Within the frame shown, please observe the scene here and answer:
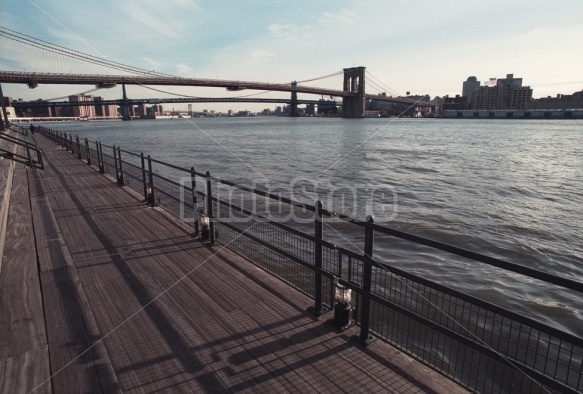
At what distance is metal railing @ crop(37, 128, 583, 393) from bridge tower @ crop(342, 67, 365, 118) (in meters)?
127

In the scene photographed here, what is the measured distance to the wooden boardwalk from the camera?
3.08 meters

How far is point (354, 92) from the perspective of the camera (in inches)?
5251

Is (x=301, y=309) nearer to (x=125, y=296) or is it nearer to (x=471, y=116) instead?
(x=125, y=296)

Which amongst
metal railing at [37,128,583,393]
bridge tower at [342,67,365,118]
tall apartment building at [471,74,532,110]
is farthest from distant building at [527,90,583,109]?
metal railing at [37,128,583,393]

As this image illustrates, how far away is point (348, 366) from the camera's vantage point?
326cm

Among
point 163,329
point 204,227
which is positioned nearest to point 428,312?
point 204,227

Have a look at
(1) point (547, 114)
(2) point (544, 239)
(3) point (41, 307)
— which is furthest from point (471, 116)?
(3) point (41, 307)

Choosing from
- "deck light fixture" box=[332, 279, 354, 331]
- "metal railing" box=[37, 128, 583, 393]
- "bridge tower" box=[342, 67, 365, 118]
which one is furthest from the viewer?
"bridge tower" box=[342, 67, 365, 118]

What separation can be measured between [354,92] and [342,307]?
136919 mm

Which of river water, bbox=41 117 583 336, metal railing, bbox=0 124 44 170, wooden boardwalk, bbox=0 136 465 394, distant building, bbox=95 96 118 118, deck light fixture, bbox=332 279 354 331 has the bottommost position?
river water, bbox=41 117 583 336

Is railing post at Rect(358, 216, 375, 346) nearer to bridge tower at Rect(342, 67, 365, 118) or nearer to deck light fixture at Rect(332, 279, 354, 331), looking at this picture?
deck light fixture at Rect(332, 279, 354, 331)

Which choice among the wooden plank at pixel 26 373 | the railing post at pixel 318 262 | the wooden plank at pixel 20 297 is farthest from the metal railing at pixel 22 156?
the railing post at pixel 318 262

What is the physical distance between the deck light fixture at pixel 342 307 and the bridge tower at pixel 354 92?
13096cm

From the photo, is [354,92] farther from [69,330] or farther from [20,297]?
[69,330]
